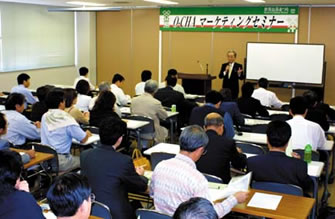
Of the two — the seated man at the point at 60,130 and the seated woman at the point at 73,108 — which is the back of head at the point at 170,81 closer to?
the seated woman at the point at 73,108

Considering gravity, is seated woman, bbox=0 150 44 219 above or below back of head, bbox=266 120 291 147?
below

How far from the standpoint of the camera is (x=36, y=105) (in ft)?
22.3

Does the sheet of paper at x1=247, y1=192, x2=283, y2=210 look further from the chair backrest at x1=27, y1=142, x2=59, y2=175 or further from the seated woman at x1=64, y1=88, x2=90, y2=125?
the seated woman at x1=64, y1=88, x2=90, y2=125

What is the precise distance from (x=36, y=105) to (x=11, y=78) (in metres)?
5.07

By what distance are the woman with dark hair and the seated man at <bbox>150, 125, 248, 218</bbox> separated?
10.2ft

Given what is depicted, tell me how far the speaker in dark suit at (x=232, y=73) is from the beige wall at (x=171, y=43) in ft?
3.16

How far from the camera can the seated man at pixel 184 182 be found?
10.2ft

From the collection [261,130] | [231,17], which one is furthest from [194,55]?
[261,130]

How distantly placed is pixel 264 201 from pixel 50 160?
2.63m

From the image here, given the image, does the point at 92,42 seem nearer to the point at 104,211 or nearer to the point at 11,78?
the point at 11,78

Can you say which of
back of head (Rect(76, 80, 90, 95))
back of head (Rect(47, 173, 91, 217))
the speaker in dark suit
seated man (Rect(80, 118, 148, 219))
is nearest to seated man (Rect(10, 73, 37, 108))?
back of head (Rect(76, 80, 90, 95))

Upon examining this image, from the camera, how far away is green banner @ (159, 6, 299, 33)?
10859 millimetres

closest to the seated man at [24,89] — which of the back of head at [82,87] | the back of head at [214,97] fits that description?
the back of head at [82,87]

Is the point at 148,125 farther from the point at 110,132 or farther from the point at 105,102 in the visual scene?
the point at 110,132
